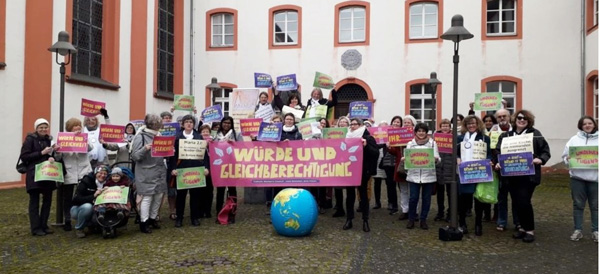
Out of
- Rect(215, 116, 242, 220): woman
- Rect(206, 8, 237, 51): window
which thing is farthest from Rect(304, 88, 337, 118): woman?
Rect(206, 8, 237, 51): window

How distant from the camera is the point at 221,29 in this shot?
21594mm

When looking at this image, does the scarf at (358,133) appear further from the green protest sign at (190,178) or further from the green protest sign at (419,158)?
the green protest sign at (190,178)

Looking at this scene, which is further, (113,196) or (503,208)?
(503,208)

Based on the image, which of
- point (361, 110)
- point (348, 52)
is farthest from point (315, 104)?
point (348, 52)

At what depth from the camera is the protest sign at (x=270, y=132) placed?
27.1 ft

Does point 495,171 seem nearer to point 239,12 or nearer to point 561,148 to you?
point 561,148

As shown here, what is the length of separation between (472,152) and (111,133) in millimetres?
5537

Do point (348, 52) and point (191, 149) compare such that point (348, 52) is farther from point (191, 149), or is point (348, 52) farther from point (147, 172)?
Result: point (147, 172)

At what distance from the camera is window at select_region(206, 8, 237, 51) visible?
69.8 ft

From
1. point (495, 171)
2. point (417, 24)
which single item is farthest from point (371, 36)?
point (495, 171)

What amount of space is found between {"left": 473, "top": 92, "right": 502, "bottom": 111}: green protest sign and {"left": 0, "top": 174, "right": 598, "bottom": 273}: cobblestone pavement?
8.21ft

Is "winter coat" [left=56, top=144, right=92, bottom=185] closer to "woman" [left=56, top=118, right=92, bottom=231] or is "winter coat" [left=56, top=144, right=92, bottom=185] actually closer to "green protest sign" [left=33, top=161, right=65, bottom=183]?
"woman" [left=56, top=118, right=92, bottom=231]

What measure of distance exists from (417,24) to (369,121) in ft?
35.1

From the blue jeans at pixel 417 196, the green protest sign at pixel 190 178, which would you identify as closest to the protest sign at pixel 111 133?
the green protest sign at pixel 190 178
